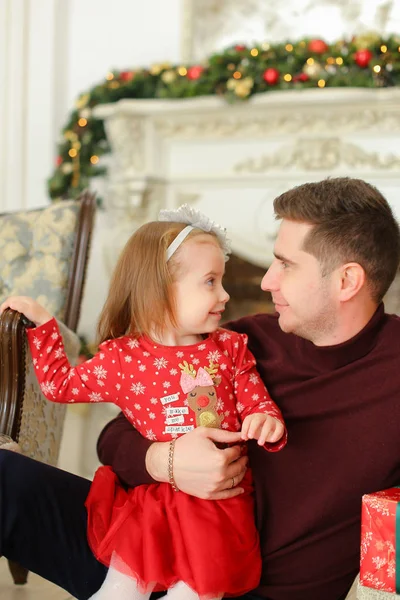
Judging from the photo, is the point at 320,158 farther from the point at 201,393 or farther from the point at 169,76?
the point at 201,393

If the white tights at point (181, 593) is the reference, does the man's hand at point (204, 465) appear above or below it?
above

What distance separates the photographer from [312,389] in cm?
171

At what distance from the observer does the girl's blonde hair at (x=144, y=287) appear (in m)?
1.73

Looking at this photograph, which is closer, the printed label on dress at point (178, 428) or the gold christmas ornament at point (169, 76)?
the printed label on dress at point (178, 428)

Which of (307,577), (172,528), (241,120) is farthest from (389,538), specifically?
(241,120)

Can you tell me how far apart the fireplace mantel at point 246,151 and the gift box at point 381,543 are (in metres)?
2.91

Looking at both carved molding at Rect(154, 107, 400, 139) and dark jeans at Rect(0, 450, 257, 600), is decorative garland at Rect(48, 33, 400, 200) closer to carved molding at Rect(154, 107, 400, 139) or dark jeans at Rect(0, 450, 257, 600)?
carved molding at Rect(154, 107, 400, 139)

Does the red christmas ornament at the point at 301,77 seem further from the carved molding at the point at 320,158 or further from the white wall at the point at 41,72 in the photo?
the white wall at the point at 41,72

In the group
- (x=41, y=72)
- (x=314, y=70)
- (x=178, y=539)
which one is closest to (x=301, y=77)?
(x=314, y=70)

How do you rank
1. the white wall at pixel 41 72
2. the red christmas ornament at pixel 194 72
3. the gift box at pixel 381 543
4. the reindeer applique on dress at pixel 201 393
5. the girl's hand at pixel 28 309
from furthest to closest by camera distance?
the white wall at pixel 41 72
the red christmas ornament at pixel 194 72
the girl's hand at pixel 28 309
the reindeer applique on dress at pixel 201 393
the gift box at pixel 381 543

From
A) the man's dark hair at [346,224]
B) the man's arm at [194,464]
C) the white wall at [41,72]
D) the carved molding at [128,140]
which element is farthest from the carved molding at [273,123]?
the man's arm at [194,464]

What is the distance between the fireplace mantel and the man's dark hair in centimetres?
234

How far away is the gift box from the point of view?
52.7 inches

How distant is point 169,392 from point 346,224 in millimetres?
528
